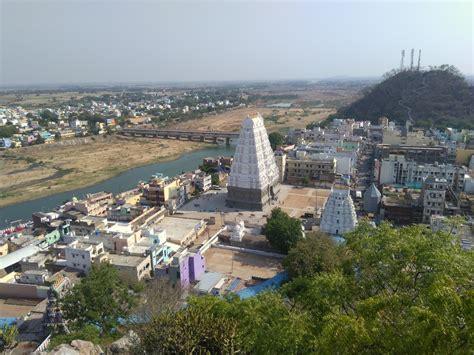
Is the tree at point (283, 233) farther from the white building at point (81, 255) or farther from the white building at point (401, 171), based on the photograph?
the white building at point (401, 171)

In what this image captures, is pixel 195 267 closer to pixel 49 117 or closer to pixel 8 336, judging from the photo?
pixel 8 336

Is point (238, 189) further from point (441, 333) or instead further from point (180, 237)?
point (441, 333)

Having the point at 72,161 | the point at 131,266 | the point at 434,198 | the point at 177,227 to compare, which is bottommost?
the point at 72,161

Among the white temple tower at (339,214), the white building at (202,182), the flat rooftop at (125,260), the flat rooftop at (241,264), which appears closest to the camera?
the flat rooftop at (125,260)

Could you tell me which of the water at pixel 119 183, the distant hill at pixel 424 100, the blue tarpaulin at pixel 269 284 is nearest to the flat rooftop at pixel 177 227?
the blue tarpaulin at pixel 269 284

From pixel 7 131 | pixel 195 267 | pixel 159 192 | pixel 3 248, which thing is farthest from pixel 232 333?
pixel 7 131

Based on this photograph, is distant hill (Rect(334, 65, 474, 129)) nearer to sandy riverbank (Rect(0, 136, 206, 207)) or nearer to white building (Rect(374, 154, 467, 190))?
white building (Rect(374, 154, 467, 190))

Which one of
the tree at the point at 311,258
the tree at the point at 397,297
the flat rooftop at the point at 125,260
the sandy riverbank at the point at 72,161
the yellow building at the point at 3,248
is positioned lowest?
the sandy riverbank at the point at 72,161

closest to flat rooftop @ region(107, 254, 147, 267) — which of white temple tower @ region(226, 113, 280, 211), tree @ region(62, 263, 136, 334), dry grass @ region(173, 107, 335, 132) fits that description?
tree @ region(62, 263, 136, 334)
